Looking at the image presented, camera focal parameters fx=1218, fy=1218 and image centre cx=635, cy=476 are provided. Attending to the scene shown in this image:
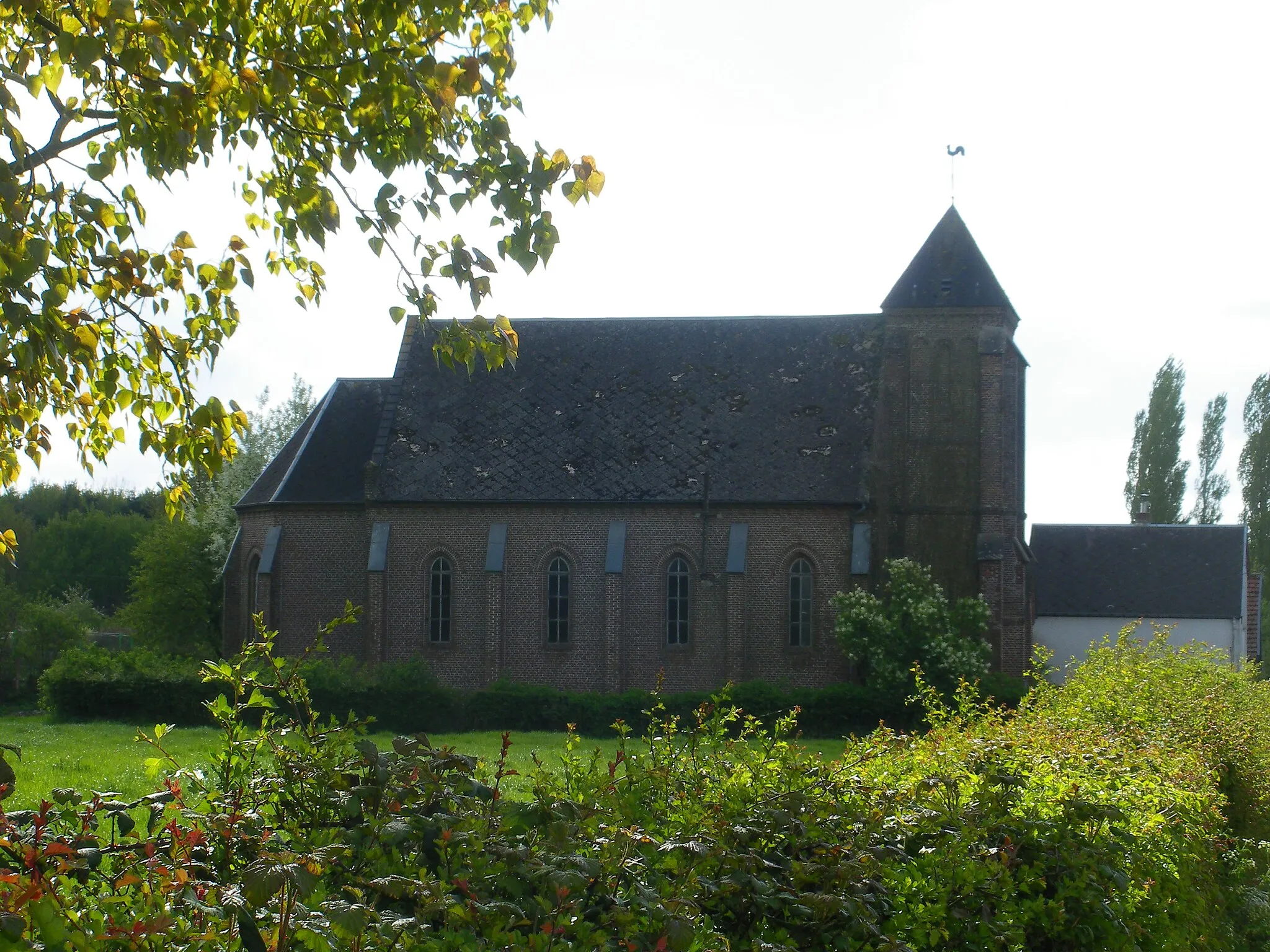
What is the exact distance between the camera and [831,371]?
112ft

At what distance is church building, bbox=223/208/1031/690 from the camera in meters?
32.2

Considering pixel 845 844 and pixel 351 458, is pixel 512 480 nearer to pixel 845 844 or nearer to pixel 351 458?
pixel 351 458

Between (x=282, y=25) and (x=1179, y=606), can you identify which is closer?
(x=282, y=25)

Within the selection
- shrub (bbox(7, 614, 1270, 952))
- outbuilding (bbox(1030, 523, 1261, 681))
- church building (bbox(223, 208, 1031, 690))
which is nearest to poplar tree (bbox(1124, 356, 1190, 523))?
outbuilding (bbox(1030, 523, 1261, 681))

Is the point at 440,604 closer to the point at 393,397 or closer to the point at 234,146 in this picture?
the point at 393,397

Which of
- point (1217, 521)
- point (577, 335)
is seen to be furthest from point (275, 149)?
point (1217, 521)

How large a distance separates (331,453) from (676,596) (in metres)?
10.7

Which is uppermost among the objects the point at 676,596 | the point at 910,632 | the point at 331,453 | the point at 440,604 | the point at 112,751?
the point at 331,453

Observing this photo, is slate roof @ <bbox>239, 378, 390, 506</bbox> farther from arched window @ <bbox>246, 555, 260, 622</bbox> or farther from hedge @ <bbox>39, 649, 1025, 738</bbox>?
hedge @ <bbox>39, 649, 1025, 738</bbox>

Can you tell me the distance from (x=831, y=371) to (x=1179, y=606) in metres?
14.3

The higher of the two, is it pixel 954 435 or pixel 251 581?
pixel 954 435

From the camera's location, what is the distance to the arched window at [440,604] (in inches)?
1310

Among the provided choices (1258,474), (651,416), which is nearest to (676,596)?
(651,416)

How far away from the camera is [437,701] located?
28.1m
